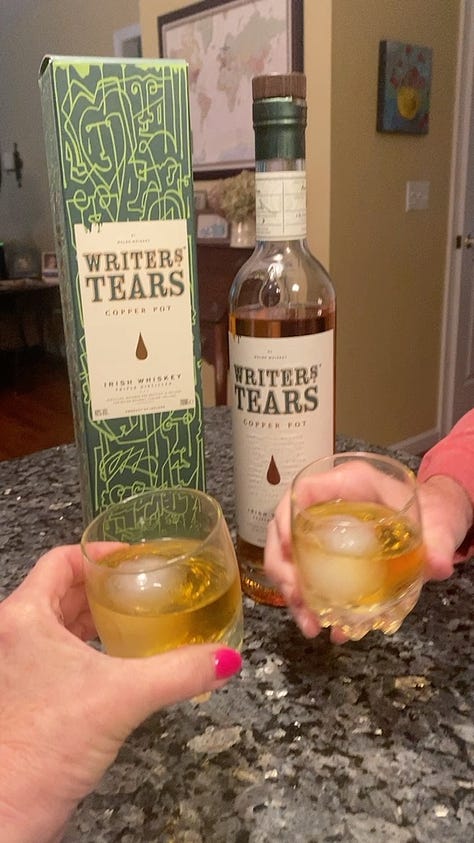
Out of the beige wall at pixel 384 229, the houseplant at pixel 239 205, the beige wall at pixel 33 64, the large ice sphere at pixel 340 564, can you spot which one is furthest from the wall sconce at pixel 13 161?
the large ice sphere at pixel 340 564

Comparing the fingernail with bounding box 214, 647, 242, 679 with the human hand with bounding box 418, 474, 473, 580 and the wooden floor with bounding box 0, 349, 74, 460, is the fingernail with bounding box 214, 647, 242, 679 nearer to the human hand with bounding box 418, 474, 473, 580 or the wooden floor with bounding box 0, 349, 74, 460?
the human hand with bounding box 418, 474, 473, 580

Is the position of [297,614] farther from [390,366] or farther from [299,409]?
[390,366]

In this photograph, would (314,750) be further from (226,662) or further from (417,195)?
(417,195)

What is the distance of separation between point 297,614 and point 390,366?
233 centimetres

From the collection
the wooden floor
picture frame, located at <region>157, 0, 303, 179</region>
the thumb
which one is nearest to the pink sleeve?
the thumb

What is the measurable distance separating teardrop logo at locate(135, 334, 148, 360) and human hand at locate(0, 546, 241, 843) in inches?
12.1

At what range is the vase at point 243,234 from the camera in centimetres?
264

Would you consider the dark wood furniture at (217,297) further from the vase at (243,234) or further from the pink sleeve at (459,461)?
the pink sleeve at (459,461)

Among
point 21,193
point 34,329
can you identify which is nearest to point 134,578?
point 34,329

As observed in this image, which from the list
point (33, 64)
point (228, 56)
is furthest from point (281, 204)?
point (33, 64)

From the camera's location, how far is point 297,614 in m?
0.54

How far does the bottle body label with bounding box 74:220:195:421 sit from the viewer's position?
62cm

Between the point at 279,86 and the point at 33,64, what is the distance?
458 centimetres

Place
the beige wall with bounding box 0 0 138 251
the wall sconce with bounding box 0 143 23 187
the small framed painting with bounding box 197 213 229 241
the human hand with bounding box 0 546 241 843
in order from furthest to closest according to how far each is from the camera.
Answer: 1. the wall sconce with bounding box 0 143 23 187
2. the beige wall with bounding box 0 0 138 251
3. the small framed painting with bounding box 197 213 229 241
4. the human hand with bounding box 0 546 241 843
